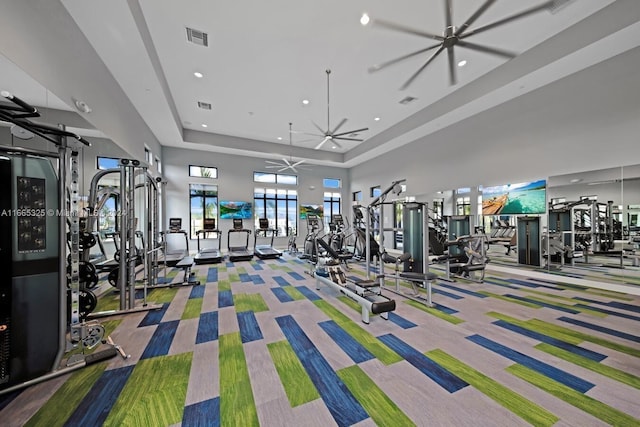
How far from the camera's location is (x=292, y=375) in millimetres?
1964

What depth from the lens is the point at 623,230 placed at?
4406 mm

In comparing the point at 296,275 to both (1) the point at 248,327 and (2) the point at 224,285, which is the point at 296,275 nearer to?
(2) the point at 224,285

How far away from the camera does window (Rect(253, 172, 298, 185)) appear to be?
1110 cm

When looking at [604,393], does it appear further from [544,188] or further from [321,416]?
[544,188]

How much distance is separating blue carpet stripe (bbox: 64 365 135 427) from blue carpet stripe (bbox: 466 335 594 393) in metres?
3.22

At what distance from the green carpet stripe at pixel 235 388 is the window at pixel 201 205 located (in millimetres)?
8581

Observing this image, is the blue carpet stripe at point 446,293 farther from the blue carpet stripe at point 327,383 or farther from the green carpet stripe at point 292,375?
the green carpet stripe at point 292,375

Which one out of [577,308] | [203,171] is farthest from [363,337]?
[203,171]

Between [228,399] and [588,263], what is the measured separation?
23.6 ft

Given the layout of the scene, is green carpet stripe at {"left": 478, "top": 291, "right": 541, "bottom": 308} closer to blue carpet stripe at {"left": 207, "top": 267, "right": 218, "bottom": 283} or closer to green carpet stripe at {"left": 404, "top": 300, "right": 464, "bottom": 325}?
green carpet stripe at {"left": 404, "top": 300, "right": 464, "bottom": 325}

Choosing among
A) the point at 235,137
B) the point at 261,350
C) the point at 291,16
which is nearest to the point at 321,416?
the point at 261,350

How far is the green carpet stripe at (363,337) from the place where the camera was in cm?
221

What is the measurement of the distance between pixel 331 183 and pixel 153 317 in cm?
1040

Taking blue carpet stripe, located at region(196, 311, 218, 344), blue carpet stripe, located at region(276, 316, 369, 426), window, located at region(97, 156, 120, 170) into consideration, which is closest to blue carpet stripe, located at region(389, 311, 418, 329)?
blue carpet stripe, located at region(276, 316, 369, 426)
